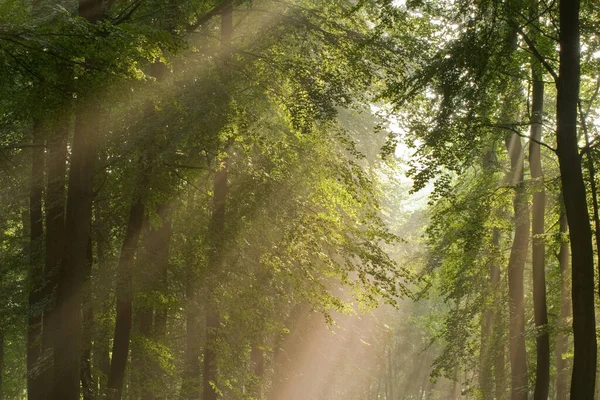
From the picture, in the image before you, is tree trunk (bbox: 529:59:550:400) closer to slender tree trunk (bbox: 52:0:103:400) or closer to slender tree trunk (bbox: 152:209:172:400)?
slender tree trunk (bbox: 152:209:172:400)

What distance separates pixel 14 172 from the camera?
610 inches

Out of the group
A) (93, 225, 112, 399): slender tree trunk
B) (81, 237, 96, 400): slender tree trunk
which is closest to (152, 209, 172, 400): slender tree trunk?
(93, 225, 112, 399): slender tree trunk

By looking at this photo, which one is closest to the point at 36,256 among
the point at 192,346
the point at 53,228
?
the point at 53,228

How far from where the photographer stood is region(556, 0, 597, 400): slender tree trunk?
9148mm

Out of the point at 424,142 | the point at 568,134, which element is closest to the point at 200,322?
the point at 424,142

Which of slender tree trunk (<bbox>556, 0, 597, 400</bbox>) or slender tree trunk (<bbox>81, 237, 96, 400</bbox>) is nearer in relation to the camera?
slender tree trunk (<bbox>556, 0, 597, 400</bbox>)

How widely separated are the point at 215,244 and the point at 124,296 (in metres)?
2.06

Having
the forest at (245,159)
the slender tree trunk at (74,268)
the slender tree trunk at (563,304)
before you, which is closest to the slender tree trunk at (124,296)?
the forest at (245,159)

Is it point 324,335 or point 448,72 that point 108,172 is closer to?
point 448,72

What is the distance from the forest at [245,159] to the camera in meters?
9.80

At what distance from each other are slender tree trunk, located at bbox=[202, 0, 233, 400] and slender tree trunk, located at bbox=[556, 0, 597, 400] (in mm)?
6480

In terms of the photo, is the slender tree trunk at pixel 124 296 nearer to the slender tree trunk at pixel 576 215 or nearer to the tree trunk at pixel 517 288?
the slender tree trunk at pixel 576 215

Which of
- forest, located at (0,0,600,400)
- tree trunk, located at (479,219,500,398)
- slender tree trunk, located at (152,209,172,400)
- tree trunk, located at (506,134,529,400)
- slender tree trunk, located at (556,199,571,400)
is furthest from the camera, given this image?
tree trunk, located at (479,219,500,398)

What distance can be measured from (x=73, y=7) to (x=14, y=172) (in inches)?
188
